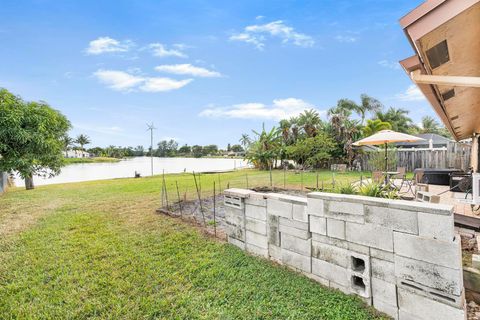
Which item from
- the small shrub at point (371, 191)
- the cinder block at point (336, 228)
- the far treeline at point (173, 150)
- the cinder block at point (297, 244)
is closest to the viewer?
the cinder block at point (336, 228)

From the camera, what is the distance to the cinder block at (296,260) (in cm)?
288

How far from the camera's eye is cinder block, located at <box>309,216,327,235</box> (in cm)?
267

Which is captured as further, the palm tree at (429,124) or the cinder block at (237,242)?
the palm tree at (429,124)

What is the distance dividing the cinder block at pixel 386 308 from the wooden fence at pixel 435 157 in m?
14.9

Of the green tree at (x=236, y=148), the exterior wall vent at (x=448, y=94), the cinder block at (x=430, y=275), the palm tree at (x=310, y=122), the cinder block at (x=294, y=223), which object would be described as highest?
the palm tree at (x=310, y=122)

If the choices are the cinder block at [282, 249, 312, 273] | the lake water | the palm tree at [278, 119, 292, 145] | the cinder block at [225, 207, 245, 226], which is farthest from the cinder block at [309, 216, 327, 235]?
the palm tree at [278, 119, 292, 145]

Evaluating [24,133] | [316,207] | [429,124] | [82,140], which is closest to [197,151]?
[82,140]

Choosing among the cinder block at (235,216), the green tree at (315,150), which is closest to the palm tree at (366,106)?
the green tree at (315,150)

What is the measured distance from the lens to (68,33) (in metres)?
9.49

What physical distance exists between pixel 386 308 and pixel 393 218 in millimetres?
849

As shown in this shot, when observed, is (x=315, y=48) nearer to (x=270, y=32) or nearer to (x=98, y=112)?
(x=270, y=32)

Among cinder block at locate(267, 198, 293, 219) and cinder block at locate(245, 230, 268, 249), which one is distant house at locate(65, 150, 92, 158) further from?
cinder block at locate(267, 198, 293, 219)

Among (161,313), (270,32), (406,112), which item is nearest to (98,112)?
(270,32)

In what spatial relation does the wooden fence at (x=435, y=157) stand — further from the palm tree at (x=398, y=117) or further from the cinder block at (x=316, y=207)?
the cinder block at (x=316, y=207)
